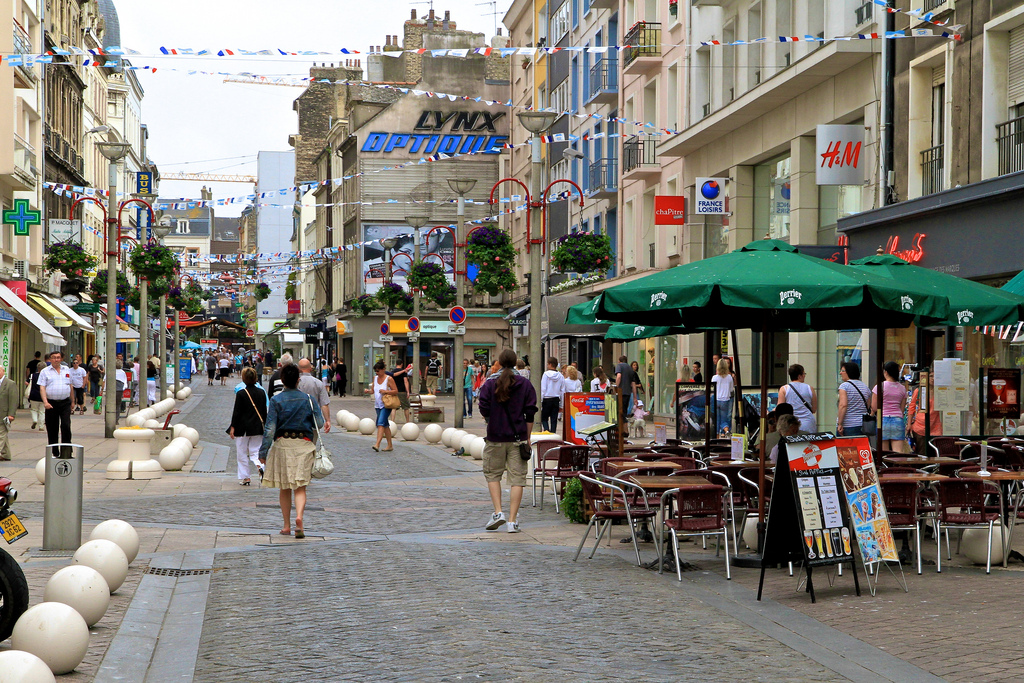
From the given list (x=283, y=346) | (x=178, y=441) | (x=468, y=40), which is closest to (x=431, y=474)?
(x=178, y=441)

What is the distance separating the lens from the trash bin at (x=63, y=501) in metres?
10.3

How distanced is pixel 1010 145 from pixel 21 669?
1611 centimetres

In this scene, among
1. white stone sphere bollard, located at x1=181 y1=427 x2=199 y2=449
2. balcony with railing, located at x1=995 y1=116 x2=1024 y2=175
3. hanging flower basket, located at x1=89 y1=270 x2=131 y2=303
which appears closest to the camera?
balcony with railing, located at x1=995 y1=116 x2=1024 y2=175

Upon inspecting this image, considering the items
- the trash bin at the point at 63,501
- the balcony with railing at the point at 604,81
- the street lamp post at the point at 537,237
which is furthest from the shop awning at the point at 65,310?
the trash bin at the point at 63,501

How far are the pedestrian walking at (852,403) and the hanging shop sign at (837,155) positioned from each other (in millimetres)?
7430

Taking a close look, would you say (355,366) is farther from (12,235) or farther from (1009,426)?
(1009,426)

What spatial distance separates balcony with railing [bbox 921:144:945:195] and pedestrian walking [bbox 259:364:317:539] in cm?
1169

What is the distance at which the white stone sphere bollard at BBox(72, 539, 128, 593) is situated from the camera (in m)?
8.54

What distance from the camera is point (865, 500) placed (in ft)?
30.3

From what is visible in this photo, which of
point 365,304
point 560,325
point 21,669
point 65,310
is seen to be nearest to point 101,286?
point 65,310

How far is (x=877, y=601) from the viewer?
886 centimetres

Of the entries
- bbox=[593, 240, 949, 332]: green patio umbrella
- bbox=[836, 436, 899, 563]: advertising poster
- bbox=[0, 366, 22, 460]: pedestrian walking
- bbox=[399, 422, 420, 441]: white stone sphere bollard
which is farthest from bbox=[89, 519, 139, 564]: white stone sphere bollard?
bbox=[399, 422, 420, 441]: white stone sphere bollard

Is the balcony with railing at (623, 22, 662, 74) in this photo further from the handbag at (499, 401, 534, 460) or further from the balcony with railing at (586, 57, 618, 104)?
the handbag at (499, 401, 534, 460)

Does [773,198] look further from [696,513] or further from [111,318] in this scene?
[696,513]
